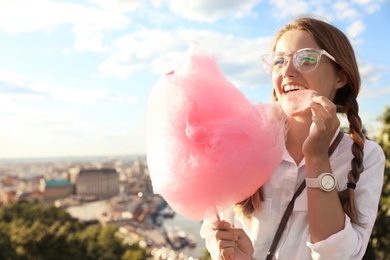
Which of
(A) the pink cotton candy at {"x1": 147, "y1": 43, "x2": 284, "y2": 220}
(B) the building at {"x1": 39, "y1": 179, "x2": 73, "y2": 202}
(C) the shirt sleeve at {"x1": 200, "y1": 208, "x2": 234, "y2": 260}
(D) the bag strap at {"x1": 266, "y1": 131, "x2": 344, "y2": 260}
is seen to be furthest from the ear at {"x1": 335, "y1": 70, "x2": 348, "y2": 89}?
(B) the building at {"x1": 39, "y1": 179, "x2": 73, "y2": 202}

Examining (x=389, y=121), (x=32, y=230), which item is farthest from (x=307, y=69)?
(x=32, y=230)

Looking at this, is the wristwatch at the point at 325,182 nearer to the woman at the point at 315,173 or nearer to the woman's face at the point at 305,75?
the woman at the point at 315,173

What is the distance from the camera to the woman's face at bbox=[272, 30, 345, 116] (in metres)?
1.35

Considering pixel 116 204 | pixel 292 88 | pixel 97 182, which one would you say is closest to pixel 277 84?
pixel 292 88

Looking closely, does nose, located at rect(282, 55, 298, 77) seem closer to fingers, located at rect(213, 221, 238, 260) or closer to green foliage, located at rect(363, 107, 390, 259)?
fingers, located at rect(213, 221, 238, 260)

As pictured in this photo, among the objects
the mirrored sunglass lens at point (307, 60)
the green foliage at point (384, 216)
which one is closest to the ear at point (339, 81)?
the mirrored sunglass lens at point (307, 60)

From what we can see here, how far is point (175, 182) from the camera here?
4.31ft

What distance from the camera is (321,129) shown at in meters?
1.22

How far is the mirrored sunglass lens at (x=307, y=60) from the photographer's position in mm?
1332

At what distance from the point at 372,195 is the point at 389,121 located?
159 inches

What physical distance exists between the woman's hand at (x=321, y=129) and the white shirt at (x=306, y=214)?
120 millimetres

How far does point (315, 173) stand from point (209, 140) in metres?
0.31

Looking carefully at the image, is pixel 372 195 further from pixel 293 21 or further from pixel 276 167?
pixel 293 21

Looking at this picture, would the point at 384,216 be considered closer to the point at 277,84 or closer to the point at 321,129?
the point at 277,84
